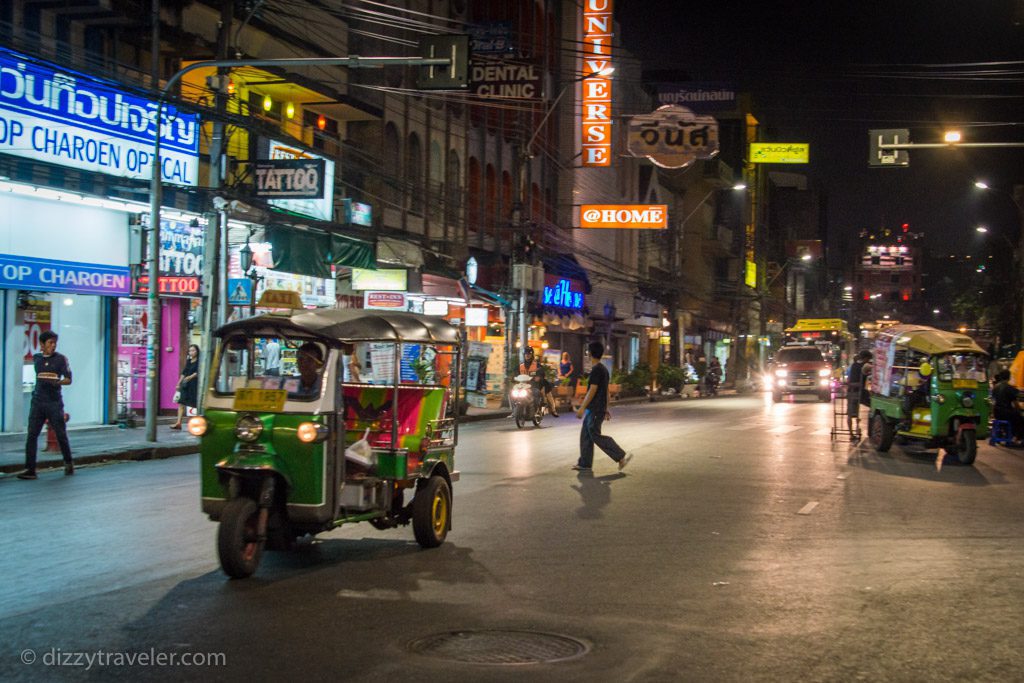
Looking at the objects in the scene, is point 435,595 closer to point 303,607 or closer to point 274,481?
point 303,607

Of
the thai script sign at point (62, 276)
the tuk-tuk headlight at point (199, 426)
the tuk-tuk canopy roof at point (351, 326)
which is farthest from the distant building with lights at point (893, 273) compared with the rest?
the tuk-tuk headlight at point (199, 426)

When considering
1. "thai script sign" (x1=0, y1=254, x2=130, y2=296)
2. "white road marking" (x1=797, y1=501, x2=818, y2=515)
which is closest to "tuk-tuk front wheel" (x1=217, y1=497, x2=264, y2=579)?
"white road marking" (x1=797, y1=501, x2=818, y2=515)

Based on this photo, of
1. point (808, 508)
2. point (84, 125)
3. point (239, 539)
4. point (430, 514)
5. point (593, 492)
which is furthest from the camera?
point (84, 125)

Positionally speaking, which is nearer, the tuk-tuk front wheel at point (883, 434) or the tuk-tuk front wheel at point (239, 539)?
the tuk-tuk front wheel at point (239, 539)

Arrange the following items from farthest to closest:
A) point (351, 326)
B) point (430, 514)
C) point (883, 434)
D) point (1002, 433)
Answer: point (1002, 433)
point (883, 434)
point (430, 514)
point (351, 326)

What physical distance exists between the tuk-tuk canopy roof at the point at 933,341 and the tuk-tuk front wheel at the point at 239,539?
15005 millimetres

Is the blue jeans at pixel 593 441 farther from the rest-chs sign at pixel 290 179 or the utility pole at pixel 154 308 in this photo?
the rest-chs sign at pixel 290 179

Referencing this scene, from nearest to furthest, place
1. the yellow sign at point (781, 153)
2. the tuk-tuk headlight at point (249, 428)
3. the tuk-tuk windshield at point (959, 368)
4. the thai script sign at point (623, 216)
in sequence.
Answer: the tuk-tuk headlight at point (249, 428), the tuk-tuk windshield at point (959, 368), the thai script sign at point (623, 216), the yellow sign at point (781, 153)

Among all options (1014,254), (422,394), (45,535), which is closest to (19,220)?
(45,535)

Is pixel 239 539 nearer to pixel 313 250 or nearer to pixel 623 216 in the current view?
pixel 313 250

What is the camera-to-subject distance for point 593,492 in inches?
572

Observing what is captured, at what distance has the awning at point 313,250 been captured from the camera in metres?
26.5

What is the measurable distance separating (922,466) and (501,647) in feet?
48.0

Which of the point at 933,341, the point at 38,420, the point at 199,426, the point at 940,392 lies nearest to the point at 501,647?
the point at 199,426
